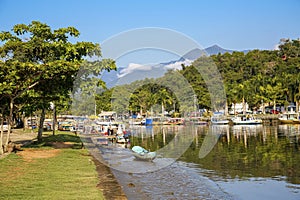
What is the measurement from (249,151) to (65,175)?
18.3 metres

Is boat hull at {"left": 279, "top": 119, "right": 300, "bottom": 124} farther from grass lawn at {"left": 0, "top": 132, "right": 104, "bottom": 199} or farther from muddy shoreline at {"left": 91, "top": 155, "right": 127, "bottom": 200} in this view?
muddy shoreline at {"left": 91, "top": 155, "right": 127, "bottom": 200}

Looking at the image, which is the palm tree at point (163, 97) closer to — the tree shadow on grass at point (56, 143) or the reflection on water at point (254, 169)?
the reflection on water at point (254, 169)

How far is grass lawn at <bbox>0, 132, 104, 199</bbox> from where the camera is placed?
11962mm

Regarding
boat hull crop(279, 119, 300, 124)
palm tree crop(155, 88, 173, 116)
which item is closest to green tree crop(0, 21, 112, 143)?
boat hull crop(279, 119, 300, 124)

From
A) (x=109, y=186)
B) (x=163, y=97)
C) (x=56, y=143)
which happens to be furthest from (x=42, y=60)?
(x=163, y=97)

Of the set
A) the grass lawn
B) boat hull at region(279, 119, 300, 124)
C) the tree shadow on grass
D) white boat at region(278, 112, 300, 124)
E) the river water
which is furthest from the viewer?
white boat at region(278, 112, 300, 124)

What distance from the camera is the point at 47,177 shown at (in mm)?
14672

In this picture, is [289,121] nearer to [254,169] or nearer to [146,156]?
[254,169]

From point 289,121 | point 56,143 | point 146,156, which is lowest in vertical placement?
point 146,156

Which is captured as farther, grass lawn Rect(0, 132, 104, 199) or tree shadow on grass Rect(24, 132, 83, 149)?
tree shadow on grass Rect(24, 132, 83, 149)

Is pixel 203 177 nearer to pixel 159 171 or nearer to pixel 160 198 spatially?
pixel 159 171

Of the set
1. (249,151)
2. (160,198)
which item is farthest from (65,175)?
(249,151)

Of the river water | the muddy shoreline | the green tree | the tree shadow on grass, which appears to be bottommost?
the river water

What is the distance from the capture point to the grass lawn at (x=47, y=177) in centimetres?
1196
